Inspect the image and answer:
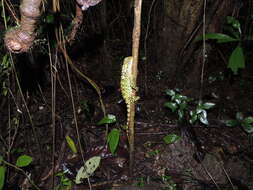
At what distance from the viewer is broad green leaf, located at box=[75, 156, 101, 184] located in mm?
1796

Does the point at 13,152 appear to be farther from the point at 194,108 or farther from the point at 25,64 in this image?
the point at 194,108

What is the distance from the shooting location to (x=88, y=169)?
1.81 m

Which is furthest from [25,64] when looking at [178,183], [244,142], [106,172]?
[244,142]

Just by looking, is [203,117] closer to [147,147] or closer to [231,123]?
[231,123]

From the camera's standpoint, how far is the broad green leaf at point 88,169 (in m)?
1.80

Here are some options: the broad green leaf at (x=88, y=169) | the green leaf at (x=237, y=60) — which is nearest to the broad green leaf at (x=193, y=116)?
the green leaf at (x=237, y=60)

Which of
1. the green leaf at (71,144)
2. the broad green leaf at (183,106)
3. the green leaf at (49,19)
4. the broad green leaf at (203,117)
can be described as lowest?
the green leaf at (71,144)

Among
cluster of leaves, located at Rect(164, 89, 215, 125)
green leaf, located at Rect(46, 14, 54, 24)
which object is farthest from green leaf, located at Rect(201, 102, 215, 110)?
green leaf, located at Rect(46, 14, 54, 24)

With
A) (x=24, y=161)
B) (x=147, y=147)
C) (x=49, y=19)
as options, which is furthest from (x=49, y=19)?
(x=147, y=147)

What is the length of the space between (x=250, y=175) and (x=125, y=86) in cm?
143

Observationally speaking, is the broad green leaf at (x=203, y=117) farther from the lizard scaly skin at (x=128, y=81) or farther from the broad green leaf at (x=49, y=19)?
the broad green leaf at (x=49, y=19)

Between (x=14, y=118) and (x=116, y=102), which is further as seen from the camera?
(x=116, y=102)

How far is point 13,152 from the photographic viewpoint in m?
2.00

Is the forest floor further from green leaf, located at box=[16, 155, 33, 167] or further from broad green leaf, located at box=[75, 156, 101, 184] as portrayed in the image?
green leaf, located at box=[16, 155, 33, 167]
